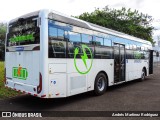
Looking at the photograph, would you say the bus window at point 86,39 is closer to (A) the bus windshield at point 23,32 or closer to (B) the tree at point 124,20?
(A) the bus windshield at point 23,32

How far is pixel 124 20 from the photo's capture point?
2475 cm

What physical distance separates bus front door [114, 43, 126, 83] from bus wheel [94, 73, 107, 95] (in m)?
1.23

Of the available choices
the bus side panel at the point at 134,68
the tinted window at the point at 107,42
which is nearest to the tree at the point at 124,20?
the bus side panel at the point at 134,68

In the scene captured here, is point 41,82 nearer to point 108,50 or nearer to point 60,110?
point 60,110

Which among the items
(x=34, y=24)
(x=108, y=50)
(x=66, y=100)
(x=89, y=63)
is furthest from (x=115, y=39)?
(x=34, y=24)

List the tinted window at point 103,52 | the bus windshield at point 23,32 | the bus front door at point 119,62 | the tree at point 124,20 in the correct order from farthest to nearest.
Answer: the tree at point 124,20 → the bus front door at point 119,62 → the tinted window at point 103,52 → the bus windshield at point 23,32

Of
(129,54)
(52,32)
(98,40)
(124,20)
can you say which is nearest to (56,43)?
(52,32)

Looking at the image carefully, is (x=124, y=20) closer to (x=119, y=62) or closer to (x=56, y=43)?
(x=119, y=62)

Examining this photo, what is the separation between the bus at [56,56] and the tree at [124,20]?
14.8m

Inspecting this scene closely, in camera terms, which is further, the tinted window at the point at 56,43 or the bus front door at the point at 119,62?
the bus front door at the point at 119,62

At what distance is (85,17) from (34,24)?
64.2 ft

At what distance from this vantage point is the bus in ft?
19.8

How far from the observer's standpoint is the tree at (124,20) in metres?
23.6

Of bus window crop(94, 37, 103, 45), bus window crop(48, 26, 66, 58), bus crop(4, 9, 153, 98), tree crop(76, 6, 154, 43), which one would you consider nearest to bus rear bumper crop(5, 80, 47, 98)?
bus crop(4, 9, 153, 98)
